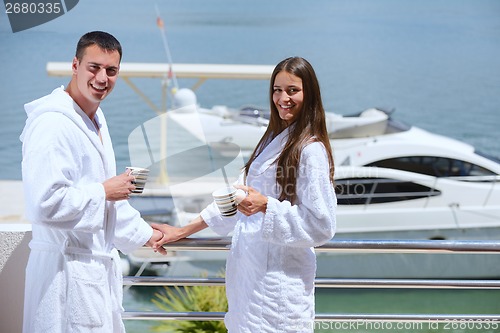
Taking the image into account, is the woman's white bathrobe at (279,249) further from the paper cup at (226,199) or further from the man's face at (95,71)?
the man's face at (95,71)

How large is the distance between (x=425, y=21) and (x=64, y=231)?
38920 millimetres

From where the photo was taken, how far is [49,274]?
1.54 m

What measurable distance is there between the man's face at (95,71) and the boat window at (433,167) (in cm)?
1334

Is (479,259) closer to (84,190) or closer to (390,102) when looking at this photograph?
(84,190)

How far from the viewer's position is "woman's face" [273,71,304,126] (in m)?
1.61

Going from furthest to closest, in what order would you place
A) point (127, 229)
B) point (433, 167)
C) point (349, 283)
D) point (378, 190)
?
point (433, 167)
point (378, 190)
point (349, 283)
point (127, 229)

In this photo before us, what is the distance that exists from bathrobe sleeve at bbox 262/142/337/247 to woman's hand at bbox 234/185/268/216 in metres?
0.02

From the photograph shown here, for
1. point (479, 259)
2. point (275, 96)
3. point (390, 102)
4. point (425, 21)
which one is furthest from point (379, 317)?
point (425, 21)

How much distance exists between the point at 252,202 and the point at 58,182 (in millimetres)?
382

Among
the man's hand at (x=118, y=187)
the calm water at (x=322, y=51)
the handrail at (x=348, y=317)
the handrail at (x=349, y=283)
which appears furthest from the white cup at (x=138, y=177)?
the calm water at (x=322, y=51)

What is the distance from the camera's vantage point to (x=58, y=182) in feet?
4.75

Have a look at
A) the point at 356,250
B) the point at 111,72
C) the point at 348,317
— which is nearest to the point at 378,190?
the point at 348,317

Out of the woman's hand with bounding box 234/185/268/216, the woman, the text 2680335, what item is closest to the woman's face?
the woman

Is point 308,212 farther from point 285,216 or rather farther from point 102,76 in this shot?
point 102,76
